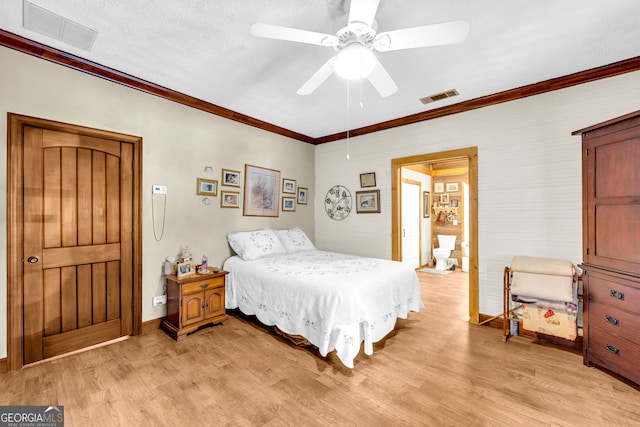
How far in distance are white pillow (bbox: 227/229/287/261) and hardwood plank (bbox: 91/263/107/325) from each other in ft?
4.44

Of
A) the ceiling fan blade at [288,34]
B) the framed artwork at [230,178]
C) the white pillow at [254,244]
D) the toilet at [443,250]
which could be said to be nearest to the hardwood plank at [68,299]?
the white pillow at [254,244]

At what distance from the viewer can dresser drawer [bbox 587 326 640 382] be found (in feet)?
6.40

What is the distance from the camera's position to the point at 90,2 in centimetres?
180

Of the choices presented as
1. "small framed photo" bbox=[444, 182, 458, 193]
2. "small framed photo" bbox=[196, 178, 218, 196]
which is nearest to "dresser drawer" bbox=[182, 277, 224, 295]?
"small framed photo" bbox=[196, 178, 218, 196]

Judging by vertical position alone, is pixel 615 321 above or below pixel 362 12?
below

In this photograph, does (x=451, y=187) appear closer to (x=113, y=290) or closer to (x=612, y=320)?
(x=612, y=320)

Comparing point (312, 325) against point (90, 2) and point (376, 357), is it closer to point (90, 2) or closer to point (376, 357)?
Answer: point (376, 357)

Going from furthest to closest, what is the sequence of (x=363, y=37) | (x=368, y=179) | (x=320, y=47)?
(x=368, y=179) → (x=320, y=47) → (x=363, y=37)

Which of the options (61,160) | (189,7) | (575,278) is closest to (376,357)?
(575,278)

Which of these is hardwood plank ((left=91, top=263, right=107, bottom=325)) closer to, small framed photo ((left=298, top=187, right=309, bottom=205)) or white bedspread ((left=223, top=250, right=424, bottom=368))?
white bedspread ((left=223, top=250, right=424, bottom=368))

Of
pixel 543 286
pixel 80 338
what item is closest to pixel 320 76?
pixel 543 286

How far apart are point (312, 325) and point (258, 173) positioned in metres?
2.43

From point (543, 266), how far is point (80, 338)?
4354 millimetres

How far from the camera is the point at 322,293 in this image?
239 cm
